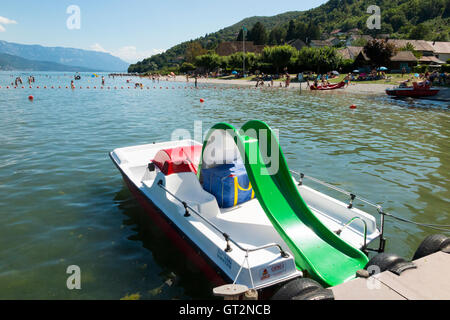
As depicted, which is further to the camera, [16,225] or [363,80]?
[363,80]

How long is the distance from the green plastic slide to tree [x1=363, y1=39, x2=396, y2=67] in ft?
218

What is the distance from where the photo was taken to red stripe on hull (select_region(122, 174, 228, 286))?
5207 millimetres

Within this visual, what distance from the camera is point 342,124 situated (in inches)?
838

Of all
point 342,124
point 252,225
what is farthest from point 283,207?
point 342,124

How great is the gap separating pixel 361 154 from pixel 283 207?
10.0m

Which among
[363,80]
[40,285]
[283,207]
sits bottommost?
[40,285]

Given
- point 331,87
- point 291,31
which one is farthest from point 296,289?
point 291,31

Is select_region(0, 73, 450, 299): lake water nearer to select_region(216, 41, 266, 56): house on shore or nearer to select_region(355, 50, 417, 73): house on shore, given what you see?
select_region(355, 50, 417, 73): house on shore

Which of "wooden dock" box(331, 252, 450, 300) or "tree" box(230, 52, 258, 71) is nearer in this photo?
"wooden dock" box(331, 252, 450, 300)

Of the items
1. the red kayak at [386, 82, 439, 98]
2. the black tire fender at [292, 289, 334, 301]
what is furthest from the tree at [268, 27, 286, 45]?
the black tire fender at [292, 289, 334, 301]

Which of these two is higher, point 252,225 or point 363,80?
point 363,80

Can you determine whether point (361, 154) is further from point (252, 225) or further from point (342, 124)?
point (252, 225)

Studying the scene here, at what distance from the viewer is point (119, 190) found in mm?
9953

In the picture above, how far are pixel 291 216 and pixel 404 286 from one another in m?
2.22
